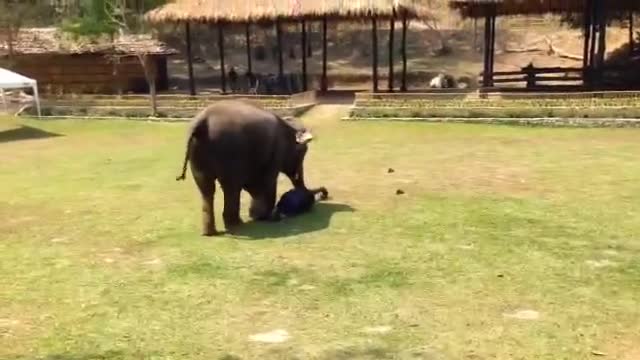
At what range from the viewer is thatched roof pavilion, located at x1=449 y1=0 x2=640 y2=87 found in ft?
72.6

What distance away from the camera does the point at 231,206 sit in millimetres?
8586

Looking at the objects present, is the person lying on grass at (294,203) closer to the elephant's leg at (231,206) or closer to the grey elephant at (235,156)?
the grey elephant at (235,156)

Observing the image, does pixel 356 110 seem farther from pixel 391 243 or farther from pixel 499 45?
pixel 499 45

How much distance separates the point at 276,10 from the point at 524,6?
7508 millimetres

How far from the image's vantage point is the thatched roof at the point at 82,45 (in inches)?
1092

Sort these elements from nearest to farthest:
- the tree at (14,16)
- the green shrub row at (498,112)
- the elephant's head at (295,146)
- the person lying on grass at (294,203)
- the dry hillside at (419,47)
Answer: the person lying on grass at (294,203) < the elephant's head at (295,146) < the green shrub row at (498,112) < the tree at (14,16) < the dry hillside at (419,47)

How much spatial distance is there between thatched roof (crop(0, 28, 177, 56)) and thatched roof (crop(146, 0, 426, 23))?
3.68 meters

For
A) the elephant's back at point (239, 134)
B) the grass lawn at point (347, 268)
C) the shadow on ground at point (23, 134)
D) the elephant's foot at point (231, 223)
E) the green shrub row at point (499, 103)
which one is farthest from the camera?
the shadow on ground at point (23, 134)

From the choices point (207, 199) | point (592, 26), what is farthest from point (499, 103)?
point (207, 199)

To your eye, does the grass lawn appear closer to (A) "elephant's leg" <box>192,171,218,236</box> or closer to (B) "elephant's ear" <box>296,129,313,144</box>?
(A) "elephant's leg" <box>192,171,218,236</box>

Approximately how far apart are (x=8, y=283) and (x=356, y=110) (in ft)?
47.6

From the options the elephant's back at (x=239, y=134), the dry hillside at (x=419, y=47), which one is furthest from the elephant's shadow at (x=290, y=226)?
the dry hillside at (x=419, y=47)

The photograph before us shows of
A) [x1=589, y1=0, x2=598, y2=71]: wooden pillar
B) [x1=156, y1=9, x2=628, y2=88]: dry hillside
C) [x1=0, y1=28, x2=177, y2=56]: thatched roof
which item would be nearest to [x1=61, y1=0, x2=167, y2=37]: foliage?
[x1=0, y1=28, x2=177, y2=56]: thatched roof

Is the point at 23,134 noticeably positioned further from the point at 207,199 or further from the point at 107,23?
the point at 207,199
